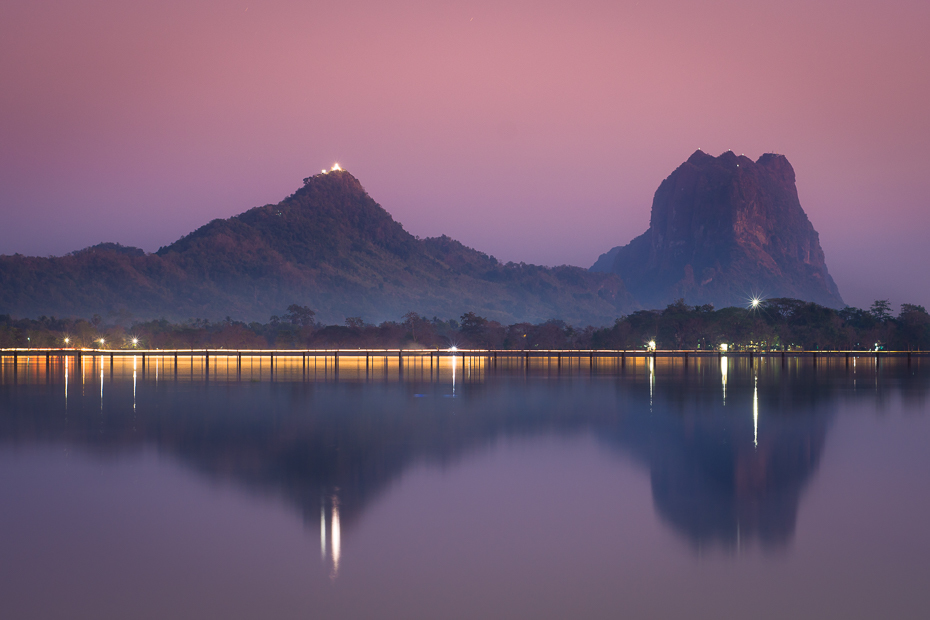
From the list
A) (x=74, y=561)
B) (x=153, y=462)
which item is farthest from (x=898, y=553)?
(x=153, y=462)

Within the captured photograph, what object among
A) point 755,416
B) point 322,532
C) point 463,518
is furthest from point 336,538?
point 755,416

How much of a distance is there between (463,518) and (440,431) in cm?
1815

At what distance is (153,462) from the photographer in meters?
28.1

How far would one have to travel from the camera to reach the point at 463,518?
19.4 metres

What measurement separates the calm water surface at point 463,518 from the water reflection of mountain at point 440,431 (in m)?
0.18

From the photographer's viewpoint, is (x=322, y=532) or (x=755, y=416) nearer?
(x=322, y=532)

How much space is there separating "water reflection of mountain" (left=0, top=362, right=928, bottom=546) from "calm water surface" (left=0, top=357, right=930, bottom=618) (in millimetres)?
184

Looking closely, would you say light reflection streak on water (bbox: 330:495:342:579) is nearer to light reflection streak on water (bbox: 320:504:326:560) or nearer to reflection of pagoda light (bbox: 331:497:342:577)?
reflection of pagoda light (bbox: 331:497:342:577)

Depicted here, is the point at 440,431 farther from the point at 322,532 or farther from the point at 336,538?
the point at 336,538

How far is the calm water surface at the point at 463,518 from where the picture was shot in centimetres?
1370

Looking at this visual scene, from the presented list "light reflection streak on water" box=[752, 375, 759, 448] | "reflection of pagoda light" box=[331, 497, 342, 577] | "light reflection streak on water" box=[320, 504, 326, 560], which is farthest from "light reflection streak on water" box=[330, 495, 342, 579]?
"light reflection streak on water" box=[752, 375, 759, 448]

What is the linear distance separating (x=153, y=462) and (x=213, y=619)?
17229 mm

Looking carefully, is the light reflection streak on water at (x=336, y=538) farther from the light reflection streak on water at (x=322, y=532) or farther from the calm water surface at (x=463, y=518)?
the light reflection streak on water at (x=322, y=532)

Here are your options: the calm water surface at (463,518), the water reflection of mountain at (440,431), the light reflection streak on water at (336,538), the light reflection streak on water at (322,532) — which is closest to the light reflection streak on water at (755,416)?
the water reflection of mountain at (440,431)
